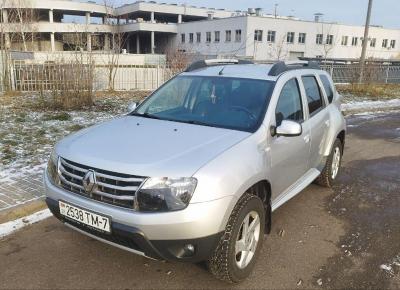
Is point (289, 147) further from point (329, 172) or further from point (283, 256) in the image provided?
point (329, 172)

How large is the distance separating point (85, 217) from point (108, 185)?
353mm

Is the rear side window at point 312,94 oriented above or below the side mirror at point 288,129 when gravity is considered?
above

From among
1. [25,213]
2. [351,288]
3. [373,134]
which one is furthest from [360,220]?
[373,134]

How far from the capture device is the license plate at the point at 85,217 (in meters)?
2.94

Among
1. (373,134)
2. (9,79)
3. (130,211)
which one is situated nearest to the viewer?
(130,211)

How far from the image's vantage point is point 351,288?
325 centimetres

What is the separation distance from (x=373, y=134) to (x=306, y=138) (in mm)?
6340

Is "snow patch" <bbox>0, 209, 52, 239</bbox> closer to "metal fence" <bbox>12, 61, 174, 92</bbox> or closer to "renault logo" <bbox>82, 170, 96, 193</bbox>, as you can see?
"renault logo" <bbox>82, 170, 96, 193</bbox>

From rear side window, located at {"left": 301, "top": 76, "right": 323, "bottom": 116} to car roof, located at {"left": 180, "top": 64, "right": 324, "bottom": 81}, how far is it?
14cm

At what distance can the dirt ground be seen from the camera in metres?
3.32

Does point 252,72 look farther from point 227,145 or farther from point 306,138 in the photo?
point 227,145

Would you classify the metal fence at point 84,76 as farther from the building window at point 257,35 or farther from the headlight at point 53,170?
the building window at point 257,35

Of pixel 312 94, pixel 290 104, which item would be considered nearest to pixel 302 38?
pixel 312 94

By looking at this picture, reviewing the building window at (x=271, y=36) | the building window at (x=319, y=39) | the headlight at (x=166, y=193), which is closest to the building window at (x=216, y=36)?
the building window at (x=271, y=36)
